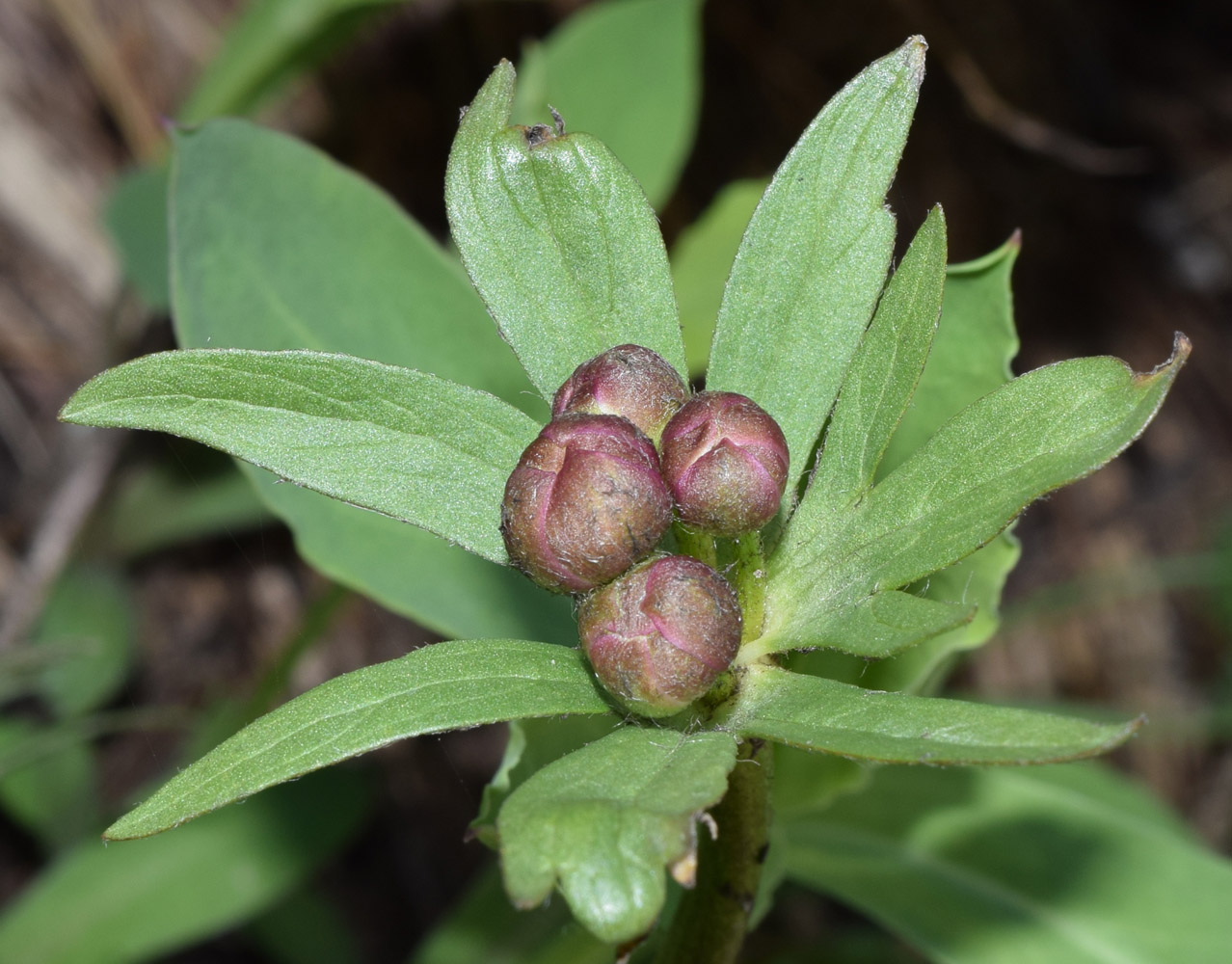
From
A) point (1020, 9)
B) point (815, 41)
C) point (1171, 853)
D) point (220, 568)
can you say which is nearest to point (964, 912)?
point (1171, 853)

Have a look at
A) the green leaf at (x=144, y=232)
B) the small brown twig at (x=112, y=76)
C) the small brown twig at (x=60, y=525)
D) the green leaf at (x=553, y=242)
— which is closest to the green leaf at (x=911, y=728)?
the green leaf at (x=553, y=242)

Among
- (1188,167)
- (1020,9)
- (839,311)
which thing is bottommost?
(1188,167)

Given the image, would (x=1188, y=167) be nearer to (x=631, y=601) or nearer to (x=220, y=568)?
(x=220, y=568)

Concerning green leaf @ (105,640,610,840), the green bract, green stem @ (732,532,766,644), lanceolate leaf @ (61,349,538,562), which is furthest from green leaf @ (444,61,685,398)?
green leaf @ (105,640,610,840)

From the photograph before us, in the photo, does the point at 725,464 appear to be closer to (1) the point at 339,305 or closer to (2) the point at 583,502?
(2) the point at 583,502

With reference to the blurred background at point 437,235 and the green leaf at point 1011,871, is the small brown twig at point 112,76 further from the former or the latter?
the green leaf at point 1011,871

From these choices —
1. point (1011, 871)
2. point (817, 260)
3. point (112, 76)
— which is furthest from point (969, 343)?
point (112, 76)

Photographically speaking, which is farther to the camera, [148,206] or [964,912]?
[148,206]

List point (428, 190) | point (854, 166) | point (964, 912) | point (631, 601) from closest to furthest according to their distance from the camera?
point (631, 601), point (854, 166), point (964, 912), point (428, 190)
